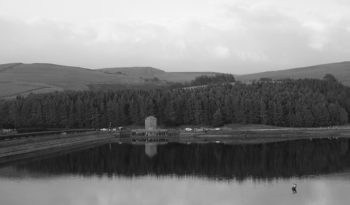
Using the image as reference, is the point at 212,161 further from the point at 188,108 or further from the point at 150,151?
the point at 188,108

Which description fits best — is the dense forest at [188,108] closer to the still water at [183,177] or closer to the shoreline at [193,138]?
the shoreline at [193,138]

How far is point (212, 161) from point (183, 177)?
15245 millimetres

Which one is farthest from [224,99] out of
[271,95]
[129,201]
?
[129,201]

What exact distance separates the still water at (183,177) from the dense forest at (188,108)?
46822mm

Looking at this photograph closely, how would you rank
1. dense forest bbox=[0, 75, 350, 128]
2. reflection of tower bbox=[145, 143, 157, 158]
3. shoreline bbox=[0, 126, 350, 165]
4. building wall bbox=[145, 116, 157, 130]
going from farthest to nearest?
dense forest bbox=[0, 75, 350, 128]
building wall bbox=[145, 116, 157, 130]
shoreline bbox=[0, 126, 350, 165]
reflection of tower bbox=[145, 143, 157, 158]

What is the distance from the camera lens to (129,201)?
165 feet

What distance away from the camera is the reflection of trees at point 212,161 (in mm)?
67812

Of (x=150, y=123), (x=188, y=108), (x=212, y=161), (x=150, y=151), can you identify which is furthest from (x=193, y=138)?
(x=212, y=161)

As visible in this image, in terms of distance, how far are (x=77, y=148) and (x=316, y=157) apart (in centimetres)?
4590

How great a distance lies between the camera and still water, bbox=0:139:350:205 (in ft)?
167

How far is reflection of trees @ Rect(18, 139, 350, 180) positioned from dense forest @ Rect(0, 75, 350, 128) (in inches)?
1582

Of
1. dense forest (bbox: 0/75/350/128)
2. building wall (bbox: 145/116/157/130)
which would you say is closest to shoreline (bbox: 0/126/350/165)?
building wall (bbox: 145/116/157/130)

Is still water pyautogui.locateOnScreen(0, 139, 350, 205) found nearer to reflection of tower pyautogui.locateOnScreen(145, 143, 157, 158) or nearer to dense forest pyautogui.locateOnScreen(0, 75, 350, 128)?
reflection of tower pyautogui.locateOnScreen(145, 143, 157, 158)

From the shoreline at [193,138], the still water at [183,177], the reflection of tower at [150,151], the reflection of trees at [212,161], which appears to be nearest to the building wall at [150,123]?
the shoreline at [193,138]
